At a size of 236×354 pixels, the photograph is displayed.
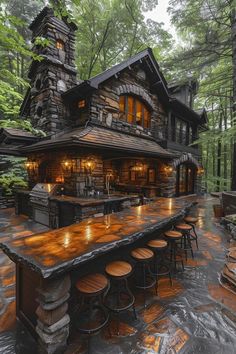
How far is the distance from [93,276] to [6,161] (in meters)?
13.2

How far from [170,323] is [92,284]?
1326 mm

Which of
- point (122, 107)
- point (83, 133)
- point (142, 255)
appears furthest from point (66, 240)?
point (122, 107)

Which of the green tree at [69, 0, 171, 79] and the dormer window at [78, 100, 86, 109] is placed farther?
the green tree at [69, 0, 171, 79]

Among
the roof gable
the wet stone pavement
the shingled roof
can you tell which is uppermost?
the roof gable

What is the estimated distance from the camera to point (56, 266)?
1887 millimetres

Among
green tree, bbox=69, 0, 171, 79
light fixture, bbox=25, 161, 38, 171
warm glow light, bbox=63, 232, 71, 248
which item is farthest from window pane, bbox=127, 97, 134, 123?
warm glow light, bbox=63, 232, 71, 248

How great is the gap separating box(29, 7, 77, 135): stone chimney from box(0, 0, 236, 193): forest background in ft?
4.01

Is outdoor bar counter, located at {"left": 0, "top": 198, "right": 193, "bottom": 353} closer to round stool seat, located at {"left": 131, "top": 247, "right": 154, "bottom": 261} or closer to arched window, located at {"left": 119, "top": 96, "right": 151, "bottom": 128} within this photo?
round stool seat, located at {"left": 131, "top": 247, "right": 154, "bottom": 261}

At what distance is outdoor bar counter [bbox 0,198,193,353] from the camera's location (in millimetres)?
1978

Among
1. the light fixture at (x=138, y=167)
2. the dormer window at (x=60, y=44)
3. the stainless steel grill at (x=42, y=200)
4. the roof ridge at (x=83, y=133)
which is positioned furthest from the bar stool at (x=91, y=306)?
the dormer window at (x=60, y=44)

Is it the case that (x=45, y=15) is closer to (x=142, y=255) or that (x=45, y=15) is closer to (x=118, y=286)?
(x=142, y=255)

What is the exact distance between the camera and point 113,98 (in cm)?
880

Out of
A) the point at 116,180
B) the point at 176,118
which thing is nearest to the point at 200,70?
the point at 176,118

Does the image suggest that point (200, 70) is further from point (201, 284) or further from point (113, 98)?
point (201, 284)
